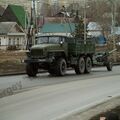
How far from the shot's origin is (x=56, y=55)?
2916 centimetres

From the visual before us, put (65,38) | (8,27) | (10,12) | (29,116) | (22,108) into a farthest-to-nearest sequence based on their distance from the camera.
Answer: (10,12), (8,27), (65,38), (22,108), (29,116)

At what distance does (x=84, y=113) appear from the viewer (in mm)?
13172

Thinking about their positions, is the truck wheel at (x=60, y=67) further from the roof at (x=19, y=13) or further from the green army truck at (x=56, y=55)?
the roof at (x=19, y=13)

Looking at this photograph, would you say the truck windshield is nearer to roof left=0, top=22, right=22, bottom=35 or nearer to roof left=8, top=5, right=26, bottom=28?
roof left=0, top=22, right=22, bottom=35

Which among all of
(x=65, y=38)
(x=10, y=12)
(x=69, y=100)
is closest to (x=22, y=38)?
(x=10, y=12)

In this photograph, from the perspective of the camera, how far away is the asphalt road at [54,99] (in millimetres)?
13468

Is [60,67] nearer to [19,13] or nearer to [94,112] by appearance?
[94,112]

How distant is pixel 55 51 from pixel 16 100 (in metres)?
12.9

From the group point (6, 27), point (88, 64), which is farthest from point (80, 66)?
point (6, 27)

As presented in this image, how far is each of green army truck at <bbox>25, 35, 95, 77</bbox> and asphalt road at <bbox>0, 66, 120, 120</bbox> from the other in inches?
175

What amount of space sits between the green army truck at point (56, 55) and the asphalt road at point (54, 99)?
175 inches

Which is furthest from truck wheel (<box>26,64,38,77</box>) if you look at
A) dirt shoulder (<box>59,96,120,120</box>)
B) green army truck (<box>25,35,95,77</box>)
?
dirt shoulder (<box>59,96,120,120</box>)

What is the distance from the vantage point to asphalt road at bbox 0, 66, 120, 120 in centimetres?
1347

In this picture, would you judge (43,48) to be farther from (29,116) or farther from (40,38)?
(29,116)
